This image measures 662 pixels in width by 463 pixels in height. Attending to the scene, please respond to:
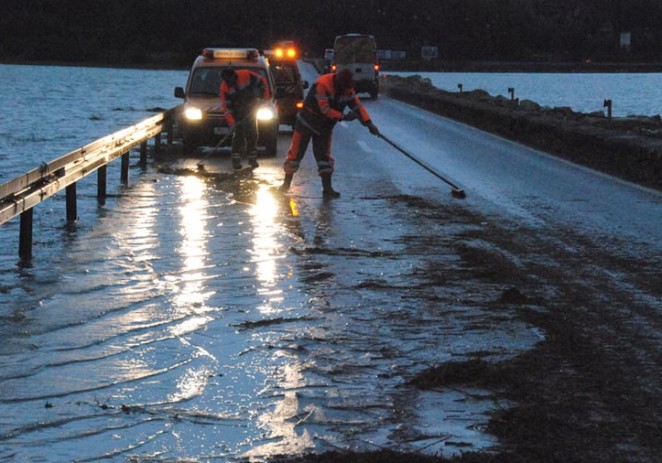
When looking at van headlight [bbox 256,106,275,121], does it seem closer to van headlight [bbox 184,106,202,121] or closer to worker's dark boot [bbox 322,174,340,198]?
van headlight [bbox 184,106,202,121]

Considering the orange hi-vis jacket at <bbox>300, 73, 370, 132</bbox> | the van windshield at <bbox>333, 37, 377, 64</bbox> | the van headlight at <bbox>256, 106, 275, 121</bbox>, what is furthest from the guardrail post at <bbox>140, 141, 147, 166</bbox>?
the van windshield at <bbox>333, 37, 377, 64</bbox>

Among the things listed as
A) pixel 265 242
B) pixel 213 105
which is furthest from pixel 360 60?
pixel 265 242

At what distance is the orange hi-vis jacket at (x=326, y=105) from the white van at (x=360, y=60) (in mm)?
33700

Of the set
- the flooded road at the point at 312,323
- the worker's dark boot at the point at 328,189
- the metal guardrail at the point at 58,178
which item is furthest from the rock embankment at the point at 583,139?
the metal guardrail at the point at 58,178

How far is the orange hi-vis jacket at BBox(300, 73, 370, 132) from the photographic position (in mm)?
16641

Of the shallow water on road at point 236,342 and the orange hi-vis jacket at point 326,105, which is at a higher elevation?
the orange hi-vis jacket at point 326,105

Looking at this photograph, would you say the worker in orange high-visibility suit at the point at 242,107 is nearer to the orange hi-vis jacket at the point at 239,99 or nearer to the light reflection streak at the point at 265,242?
the orange hi-vis jacket at the point at 239,99

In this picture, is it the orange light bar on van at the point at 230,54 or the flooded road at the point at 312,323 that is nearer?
the flooded road at the point at 312,323

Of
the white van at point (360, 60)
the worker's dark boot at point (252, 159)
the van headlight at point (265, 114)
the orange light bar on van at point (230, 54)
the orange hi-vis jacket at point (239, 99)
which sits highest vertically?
the white van at point (360, 60)

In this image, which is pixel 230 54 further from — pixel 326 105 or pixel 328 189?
pixel 328 189

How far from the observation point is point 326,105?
54.6 ft

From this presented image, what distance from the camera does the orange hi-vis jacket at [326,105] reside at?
54.6ft

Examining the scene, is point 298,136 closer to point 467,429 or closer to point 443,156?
point 443,156

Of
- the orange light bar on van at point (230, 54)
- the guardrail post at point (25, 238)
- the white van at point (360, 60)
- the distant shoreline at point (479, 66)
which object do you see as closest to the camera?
the guardrail post at point (25, 238)
